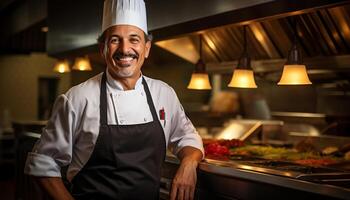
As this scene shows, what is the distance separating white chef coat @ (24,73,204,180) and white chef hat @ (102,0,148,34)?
0.89 ft

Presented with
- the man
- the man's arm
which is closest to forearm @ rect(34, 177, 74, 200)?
the man

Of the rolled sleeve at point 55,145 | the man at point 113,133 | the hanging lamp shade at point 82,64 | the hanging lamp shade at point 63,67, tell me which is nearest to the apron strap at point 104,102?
the man at point 113,133

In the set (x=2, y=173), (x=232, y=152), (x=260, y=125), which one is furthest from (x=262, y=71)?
(x=2, y=173)

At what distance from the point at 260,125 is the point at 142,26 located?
8.64 feet

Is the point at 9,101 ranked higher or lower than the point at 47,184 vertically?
higher

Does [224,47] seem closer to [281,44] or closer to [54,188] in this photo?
[281,44]

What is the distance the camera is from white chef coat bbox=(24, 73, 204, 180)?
6.86ft

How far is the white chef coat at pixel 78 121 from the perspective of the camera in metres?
2.09

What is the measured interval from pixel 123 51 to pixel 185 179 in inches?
27.6

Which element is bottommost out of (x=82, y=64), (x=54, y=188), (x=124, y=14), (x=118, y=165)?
(x=54, y=188)

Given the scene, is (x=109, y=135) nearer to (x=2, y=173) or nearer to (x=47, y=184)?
(x=47, y=184)

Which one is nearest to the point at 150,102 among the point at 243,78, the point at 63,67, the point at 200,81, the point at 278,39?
the point at 243,78

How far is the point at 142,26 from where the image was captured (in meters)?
2.28

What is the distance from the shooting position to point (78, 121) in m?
2.13
